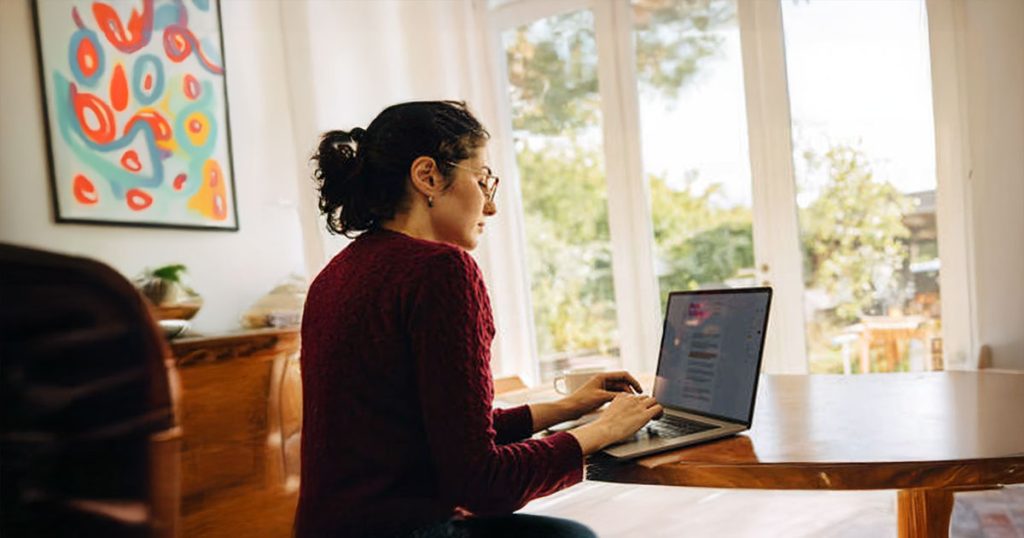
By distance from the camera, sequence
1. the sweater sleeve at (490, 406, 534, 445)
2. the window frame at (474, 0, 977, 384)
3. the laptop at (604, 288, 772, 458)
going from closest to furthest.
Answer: the laptop at (604, 288, 772, 458) → the sweater sleeve at (490, 406, 534, 445) → the window frame at (474, 0, 977, 384)

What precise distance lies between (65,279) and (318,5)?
361 centimetres

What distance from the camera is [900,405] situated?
127 cm

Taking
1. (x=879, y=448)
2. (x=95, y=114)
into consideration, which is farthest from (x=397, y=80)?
(x=879, y=448)

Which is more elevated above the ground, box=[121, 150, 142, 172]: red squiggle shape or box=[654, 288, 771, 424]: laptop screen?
box=[121, 150, 142, 172]: red squiggle shape

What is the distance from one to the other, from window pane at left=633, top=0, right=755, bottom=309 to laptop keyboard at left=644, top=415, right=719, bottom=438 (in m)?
2.50

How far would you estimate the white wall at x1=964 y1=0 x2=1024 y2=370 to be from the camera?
2877mm

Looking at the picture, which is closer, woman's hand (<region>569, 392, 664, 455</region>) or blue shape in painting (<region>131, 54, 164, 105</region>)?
woman's hand (<region>569, 392, 664, 455</region>)

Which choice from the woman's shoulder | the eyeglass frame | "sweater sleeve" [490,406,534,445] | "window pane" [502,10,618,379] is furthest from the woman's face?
"window pane" [502,10,618,379]

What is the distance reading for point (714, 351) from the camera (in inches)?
52.3

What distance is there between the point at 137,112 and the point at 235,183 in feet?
1.71

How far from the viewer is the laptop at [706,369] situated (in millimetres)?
1201

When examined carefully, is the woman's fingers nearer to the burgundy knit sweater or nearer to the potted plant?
the burgundy knit sweater

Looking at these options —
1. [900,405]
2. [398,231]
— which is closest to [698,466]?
[900,405]

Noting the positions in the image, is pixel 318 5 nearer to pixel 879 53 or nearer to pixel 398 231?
pixel 879 53
